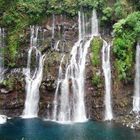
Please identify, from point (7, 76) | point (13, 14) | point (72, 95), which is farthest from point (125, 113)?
point (13, 14)

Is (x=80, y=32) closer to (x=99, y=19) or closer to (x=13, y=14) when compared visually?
(x=99, y=19)

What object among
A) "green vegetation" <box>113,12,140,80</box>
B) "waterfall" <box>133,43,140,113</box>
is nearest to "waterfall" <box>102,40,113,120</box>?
"green vegetation" <box>113,12,140,80</box>

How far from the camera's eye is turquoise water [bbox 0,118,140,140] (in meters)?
28.6

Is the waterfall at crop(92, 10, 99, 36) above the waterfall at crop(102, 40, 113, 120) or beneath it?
above

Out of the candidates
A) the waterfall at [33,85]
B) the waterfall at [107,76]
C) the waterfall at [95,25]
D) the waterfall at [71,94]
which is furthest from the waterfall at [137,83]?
the waterfall at [33,85]

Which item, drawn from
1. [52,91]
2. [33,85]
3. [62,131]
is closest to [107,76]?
[52,91]

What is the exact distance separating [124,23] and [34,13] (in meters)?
7.94

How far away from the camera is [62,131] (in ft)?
98.2

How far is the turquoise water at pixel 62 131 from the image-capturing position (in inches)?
1126

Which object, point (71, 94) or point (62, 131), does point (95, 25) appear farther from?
point (62, 131)

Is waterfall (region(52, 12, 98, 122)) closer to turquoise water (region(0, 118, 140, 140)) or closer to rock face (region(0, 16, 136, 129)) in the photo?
rock face (region(0, 16, 136, 129))

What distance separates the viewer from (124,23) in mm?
34719

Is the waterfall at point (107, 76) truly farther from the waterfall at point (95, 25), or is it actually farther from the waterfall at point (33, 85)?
the waterfall at point (33, 85)

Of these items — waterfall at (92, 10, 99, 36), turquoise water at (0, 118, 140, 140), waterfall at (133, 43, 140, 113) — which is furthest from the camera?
waterfall at (92, 10, 99, 36)
